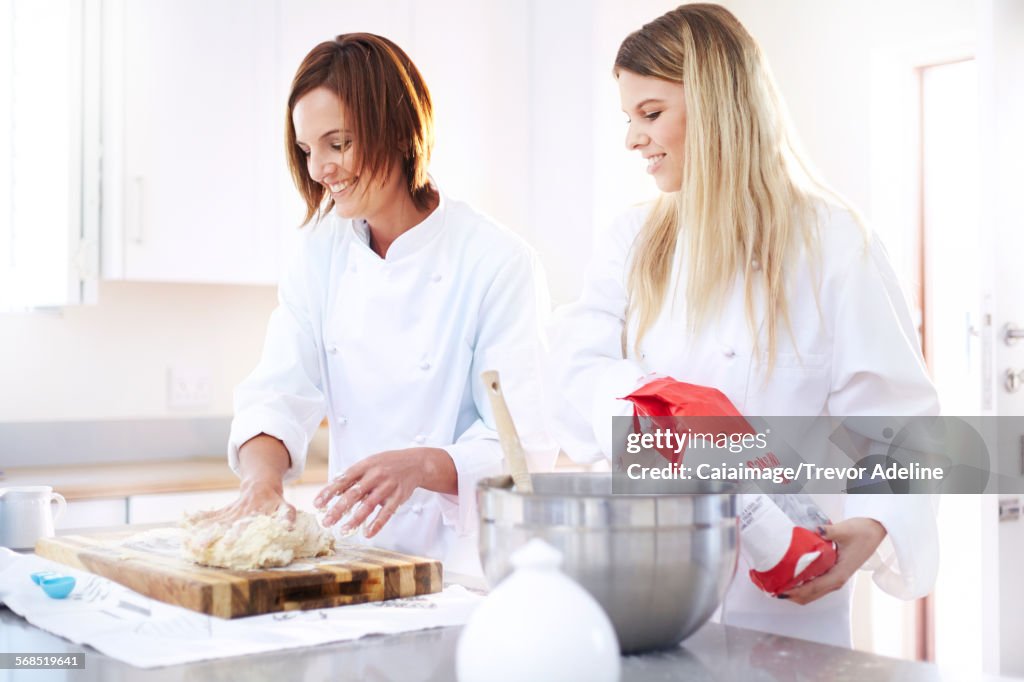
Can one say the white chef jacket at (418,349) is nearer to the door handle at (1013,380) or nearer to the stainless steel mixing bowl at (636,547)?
the stainless steel mixing bowl at (636,547)

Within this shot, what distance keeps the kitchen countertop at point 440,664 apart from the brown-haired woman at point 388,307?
→ 630mm

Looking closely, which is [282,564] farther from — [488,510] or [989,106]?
[989,106]

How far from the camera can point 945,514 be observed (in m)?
3.23

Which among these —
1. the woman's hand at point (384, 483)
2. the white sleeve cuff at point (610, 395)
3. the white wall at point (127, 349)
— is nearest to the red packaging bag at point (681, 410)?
the white sleeve cuff at point (610, 395)

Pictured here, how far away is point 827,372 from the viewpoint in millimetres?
1424

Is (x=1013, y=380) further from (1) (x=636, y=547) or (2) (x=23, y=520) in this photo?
(2) (x=23, y=520)

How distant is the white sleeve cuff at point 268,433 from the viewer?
5.33 feet

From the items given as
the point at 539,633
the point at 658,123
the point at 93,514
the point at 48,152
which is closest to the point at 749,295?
the point at 658,123

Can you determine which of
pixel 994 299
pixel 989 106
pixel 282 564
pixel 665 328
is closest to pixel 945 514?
pixel 994 299

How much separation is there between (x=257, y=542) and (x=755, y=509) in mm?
535

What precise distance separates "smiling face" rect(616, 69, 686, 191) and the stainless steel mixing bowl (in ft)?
2.30

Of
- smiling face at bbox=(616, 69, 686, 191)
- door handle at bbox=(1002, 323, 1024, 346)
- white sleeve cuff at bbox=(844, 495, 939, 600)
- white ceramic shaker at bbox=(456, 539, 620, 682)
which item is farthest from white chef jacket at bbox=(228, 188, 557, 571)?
door handle at bbox=(1002, 323, 1024, 346)

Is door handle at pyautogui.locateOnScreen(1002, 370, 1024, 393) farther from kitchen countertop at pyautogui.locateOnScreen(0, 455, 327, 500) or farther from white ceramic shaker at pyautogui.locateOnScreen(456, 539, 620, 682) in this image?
white ceramic shaker at pyautogui.locateOnScreen(456, 539, 620, 682)

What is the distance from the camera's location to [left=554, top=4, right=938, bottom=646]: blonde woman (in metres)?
1.38
